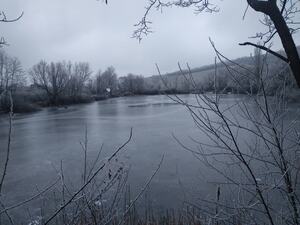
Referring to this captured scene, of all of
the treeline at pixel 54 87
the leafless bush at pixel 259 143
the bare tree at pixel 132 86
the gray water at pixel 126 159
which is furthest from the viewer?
the bare tree at pixel 132 86

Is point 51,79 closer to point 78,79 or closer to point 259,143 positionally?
point 78,79

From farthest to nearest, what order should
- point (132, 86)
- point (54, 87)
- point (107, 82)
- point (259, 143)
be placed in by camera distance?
1. point (107, 82)
2. point (132, 86)
3. point (54, 87)
4. point (259, 143)

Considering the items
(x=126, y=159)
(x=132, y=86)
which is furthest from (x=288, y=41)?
(x=132, y=86)

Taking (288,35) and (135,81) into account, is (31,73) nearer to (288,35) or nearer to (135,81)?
(135,81)

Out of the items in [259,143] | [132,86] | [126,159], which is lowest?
[126,159]

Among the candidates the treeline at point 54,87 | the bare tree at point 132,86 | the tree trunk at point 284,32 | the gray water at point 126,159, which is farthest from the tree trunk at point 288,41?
the bare tree at point 132,86

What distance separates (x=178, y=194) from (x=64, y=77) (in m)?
50.2

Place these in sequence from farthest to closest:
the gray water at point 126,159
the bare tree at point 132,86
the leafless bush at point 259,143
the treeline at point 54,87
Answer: the bare tree at point 132,86 < the treeline at point 54,87 < the gray water at point 126,159 < the leafless bush at point 259,143

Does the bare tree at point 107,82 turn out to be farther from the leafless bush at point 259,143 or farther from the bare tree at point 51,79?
the leafless bush at point 259,143

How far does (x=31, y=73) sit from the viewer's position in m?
54.2

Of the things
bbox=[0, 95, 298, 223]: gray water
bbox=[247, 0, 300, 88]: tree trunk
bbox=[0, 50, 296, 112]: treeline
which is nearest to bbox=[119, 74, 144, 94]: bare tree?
bbox=[0, 50, 296, 112]: treeline

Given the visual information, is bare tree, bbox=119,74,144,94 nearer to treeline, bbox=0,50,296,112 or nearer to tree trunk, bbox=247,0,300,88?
treeline, bbox=0,50,296,112

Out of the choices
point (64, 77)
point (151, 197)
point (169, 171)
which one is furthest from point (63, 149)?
point (64, 77)

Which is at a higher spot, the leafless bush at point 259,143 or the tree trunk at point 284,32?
the tree trunk at point 284,32
